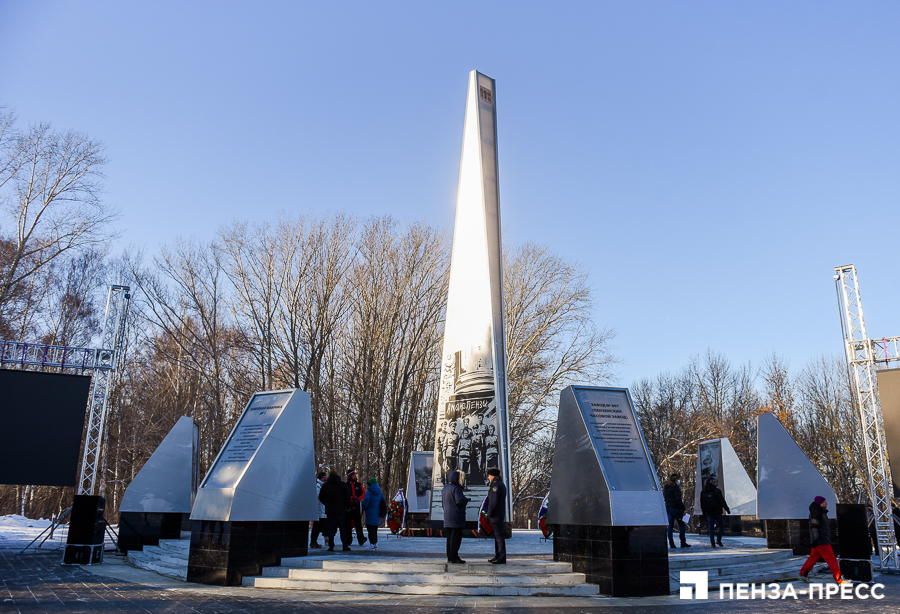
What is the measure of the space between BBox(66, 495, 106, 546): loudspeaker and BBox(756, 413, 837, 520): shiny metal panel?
11.6 meters

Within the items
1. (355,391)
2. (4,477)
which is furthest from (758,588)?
(355,391)

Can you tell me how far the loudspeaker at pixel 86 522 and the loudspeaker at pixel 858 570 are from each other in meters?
11.7

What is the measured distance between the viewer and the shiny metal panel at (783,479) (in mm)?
11266

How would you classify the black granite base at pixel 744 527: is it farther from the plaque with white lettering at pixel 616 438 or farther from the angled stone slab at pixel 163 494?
the angled stone slab at pixel 163 494

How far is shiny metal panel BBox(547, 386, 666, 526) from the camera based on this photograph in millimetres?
7469

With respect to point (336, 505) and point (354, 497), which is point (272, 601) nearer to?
point (336, 505)

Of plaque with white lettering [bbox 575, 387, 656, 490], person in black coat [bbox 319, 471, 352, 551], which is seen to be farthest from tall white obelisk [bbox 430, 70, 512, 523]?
plaque with white lettering [bbox 575, 387, 656, 490]

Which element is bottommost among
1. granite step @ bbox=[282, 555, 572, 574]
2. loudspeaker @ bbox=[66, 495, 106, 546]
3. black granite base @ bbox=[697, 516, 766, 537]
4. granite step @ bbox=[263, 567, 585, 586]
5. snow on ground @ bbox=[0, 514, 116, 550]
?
snow on ground @ bbox=[0, 514, 116, 550]

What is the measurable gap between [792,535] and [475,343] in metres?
6.90

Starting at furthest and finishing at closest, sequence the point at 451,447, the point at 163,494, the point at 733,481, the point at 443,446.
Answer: the point at 733,481 < the point at 443,446 < the point at 451,447 < the point at 163,494

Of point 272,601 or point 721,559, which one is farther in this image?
point 721,559

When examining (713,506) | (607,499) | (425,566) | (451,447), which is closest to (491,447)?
(451,447)

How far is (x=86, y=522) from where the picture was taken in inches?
418

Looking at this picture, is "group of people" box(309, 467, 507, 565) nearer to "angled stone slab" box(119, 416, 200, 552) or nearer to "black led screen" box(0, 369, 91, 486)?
"angled stone slab" box(119, 416, 200, 552)
